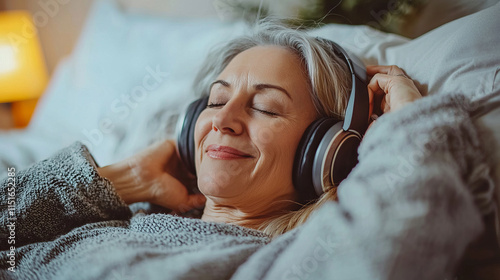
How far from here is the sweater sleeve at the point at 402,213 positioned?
57cm

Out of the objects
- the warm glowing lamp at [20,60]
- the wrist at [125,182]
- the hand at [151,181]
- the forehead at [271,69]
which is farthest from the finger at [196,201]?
the warm glowing lamp at [20,60]

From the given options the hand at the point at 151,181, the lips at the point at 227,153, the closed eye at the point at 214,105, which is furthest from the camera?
the hand at the point at 151,181

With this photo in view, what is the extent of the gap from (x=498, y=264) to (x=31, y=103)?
279 centimetres

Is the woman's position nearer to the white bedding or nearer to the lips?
the lips

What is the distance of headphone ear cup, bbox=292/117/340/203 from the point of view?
0.89 m

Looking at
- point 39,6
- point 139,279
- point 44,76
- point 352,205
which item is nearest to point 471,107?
point 352,205

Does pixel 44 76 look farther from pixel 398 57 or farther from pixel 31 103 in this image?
pixel 398 57

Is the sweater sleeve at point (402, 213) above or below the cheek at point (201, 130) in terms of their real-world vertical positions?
below

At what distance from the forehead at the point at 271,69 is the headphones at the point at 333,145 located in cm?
11

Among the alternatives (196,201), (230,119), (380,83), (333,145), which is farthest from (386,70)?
(196,201)

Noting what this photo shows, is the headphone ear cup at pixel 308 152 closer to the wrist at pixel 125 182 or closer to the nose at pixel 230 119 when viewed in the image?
the nose at pixel 230 119

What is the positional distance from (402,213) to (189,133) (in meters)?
0.64

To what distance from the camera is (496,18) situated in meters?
0.88

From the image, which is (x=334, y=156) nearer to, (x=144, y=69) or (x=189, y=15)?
(x=144, y=69)
